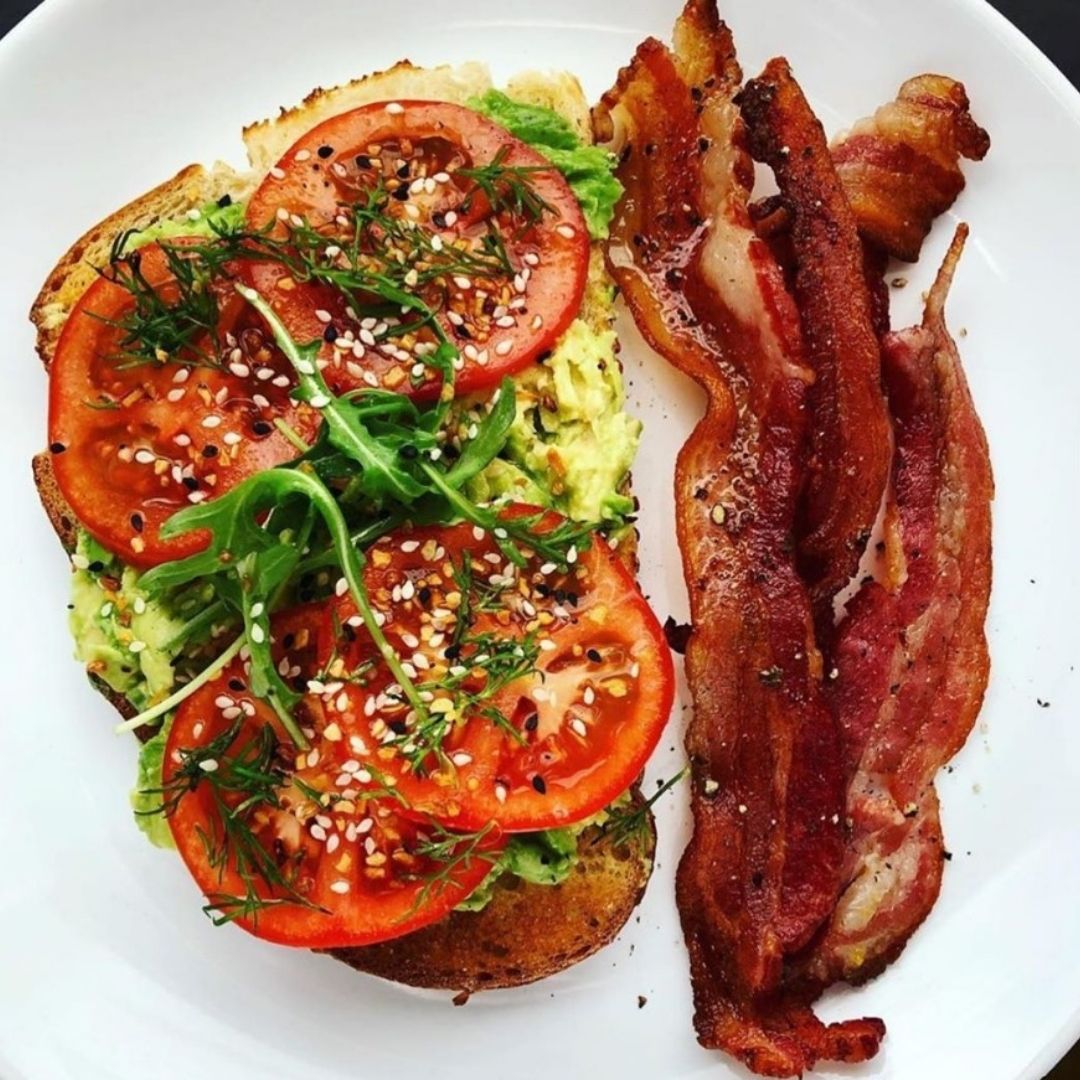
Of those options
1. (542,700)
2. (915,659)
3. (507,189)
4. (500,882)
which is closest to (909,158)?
(507,189)

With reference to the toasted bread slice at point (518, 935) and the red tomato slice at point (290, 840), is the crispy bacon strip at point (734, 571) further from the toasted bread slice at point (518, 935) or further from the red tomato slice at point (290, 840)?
the red tomato slice at point (290, 840)

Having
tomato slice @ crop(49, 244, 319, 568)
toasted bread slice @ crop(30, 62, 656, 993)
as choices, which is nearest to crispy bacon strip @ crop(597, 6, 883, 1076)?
toasted bread slice @ crop(30, 62, 656, 993)

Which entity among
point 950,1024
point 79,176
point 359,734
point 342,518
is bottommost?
point 950,1024

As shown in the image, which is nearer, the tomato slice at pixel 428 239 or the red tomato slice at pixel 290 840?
the red tomato slice at pixel 290 840

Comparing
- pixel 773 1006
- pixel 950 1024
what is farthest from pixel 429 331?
pixel 950 1024

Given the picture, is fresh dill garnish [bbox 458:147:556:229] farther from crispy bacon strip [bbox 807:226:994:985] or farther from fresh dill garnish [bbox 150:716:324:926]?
fresh dill garnish [bbox 150:716:324:926]

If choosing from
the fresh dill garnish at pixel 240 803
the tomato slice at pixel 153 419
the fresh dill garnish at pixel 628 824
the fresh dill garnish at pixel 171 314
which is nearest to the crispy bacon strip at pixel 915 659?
the fresh dill garnish at pixel 628 824

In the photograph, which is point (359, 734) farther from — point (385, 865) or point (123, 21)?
point (123, 21)
